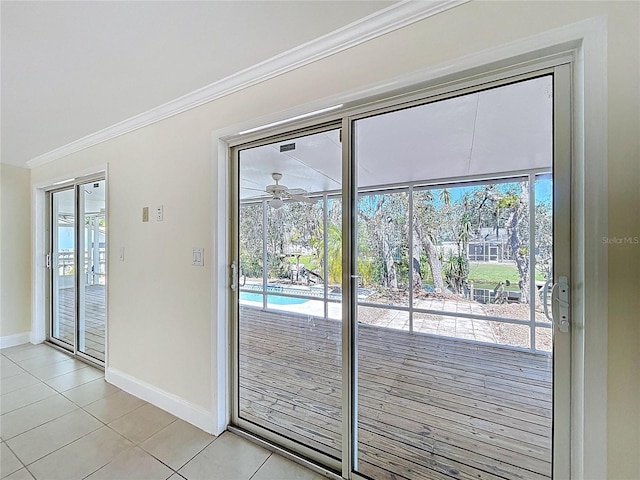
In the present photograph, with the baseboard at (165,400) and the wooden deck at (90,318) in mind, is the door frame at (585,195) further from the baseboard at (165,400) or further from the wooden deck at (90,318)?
the wooden deck at (90,318)

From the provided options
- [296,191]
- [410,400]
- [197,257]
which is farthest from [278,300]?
[410,400]

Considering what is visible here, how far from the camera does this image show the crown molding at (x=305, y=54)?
4.08 ft

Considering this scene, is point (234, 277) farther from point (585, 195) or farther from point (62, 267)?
point (62, 267)

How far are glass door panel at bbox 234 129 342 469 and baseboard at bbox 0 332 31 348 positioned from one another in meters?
3.42

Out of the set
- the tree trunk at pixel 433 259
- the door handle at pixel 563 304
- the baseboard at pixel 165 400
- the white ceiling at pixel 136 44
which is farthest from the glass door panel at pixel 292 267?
the tree trunk at pixel 433 259

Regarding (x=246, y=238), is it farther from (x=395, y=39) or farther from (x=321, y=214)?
(x=395, y=39)

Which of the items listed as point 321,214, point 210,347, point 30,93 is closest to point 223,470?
point 210,347

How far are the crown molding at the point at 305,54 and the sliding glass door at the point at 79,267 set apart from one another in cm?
122

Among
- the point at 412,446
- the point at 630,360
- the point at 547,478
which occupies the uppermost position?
the point at 630,360

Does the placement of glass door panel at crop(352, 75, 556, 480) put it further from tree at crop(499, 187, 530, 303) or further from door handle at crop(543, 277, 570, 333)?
Answer: door handle at crop(543, 277, 570, 333)

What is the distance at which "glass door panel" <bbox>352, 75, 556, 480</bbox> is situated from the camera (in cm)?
159

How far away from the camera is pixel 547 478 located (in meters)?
1.43

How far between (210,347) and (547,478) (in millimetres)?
2105

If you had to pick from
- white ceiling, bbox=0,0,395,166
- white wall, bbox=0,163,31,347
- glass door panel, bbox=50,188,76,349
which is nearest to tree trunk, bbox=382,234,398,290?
white ceiling, bbox=0,0,395,166
